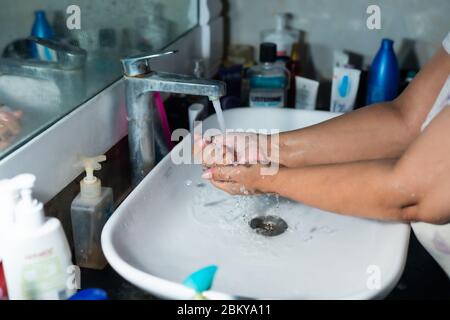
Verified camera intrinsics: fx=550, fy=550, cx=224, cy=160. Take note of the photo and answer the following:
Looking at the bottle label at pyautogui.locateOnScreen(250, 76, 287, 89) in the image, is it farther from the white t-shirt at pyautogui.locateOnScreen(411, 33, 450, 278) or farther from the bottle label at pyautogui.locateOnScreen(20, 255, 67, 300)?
the bottle label at pyautogui.locateOnScreen(20, 255, 67, 300)

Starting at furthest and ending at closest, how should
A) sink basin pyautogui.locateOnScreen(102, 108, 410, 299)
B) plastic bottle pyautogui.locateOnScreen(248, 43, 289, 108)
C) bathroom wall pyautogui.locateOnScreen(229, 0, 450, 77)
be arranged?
bathroom wall pyautogui.locateOnScreen(229, 0, 450, 77), plastic bottle pyautogui.locateOnScreen(248, 43, 289, 108), sink basin pyautogui.locateOnScreen(102, 108, 410, 299)

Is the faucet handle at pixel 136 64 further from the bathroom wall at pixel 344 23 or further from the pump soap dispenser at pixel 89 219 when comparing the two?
the bathroom wall at pixel 344 23

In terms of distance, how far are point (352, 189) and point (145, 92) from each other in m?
0.39

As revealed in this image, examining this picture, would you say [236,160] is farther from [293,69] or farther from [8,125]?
[293,69]

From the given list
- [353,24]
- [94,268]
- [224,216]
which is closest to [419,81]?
[224,216]

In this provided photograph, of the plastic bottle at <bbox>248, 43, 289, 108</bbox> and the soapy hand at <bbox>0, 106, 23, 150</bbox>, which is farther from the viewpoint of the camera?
the plastic bottle at <bbox>248, 43, 289, 108</bbox>

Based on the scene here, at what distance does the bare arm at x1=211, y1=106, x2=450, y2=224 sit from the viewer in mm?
687

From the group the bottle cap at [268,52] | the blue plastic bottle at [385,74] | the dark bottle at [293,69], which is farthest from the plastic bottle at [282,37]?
the blue plastic bottle at [385,74]

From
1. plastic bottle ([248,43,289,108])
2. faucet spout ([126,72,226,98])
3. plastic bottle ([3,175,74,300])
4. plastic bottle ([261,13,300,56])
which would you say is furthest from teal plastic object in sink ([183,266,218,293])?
plastic bottle ([261,13,300,56])

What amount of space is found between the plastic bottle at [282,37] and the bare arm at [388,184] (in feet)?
2.47

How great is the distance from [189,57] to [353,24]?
0.46m

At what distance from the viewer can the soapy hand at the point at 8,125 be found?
0.77 metres

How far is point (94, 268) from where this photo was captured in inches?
32.9

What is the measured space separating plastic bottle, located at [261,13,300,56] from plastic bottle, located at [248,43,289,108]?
0.12m
